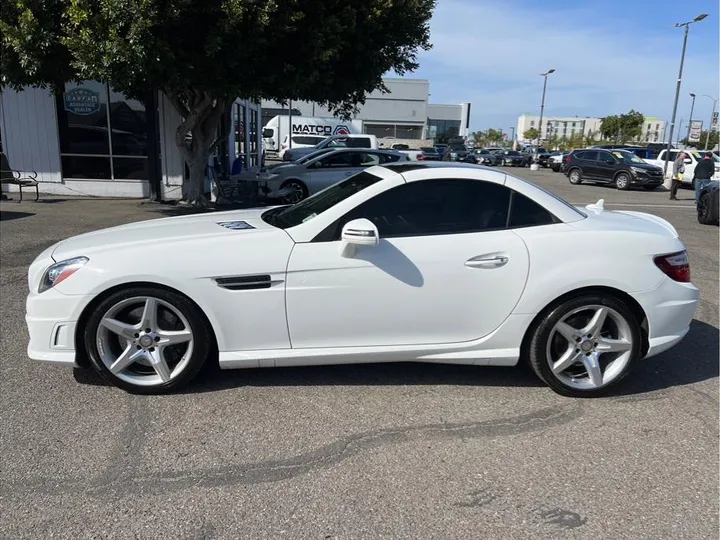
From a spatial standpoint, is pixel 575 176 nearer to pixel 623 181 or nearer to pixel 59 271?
pixel 623 181

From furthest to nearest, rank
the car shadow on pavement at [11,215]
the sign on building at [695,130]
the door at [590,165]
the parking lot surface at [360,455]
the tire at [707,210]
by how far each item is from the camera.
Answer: the sign on building at [695,130] → the door at [590,165] → the tire at [707,210] → the car shadow on pavement at [11,215] → the parking lot surface at [360,455]

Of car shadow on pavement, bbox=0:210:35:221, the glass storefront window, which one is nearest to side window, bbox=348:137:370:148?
the glass storefront window

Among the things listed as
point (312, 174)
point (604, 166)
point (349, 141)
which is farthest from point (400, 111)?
Result: point (312, 174)

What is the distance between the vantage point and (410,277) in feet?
11.8

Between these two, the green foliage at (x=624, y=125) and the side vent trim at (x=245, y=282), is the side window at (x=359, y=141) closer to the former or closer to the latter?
the side vent trim at (x=245, y=282)

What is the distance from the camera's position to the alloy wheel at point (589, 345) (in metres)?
3.75

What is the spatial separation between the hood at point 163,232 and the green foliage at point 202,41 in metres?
5.33

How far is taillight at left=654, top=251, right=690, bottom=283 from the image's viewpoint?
3.81 metres

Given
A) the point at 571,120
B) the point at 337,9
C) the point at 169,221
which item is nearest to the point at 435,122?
the point at 337,9

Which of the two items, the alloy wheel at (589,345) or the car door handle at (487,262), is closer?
the car door handle at (487,262)

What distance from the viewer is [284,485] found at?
9.23 ft

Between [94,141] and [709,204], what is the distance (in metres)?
15.3

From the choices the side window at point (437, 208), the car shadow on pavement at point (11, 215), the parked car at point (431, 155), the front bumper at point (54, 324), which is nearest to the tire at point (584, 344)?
the side window at point (437, 208)

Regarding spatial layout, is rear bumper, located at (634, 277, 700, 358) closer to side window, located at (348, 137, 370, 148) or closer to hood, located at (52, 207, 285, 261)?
hood, located at (52, 207, 285, 261)
